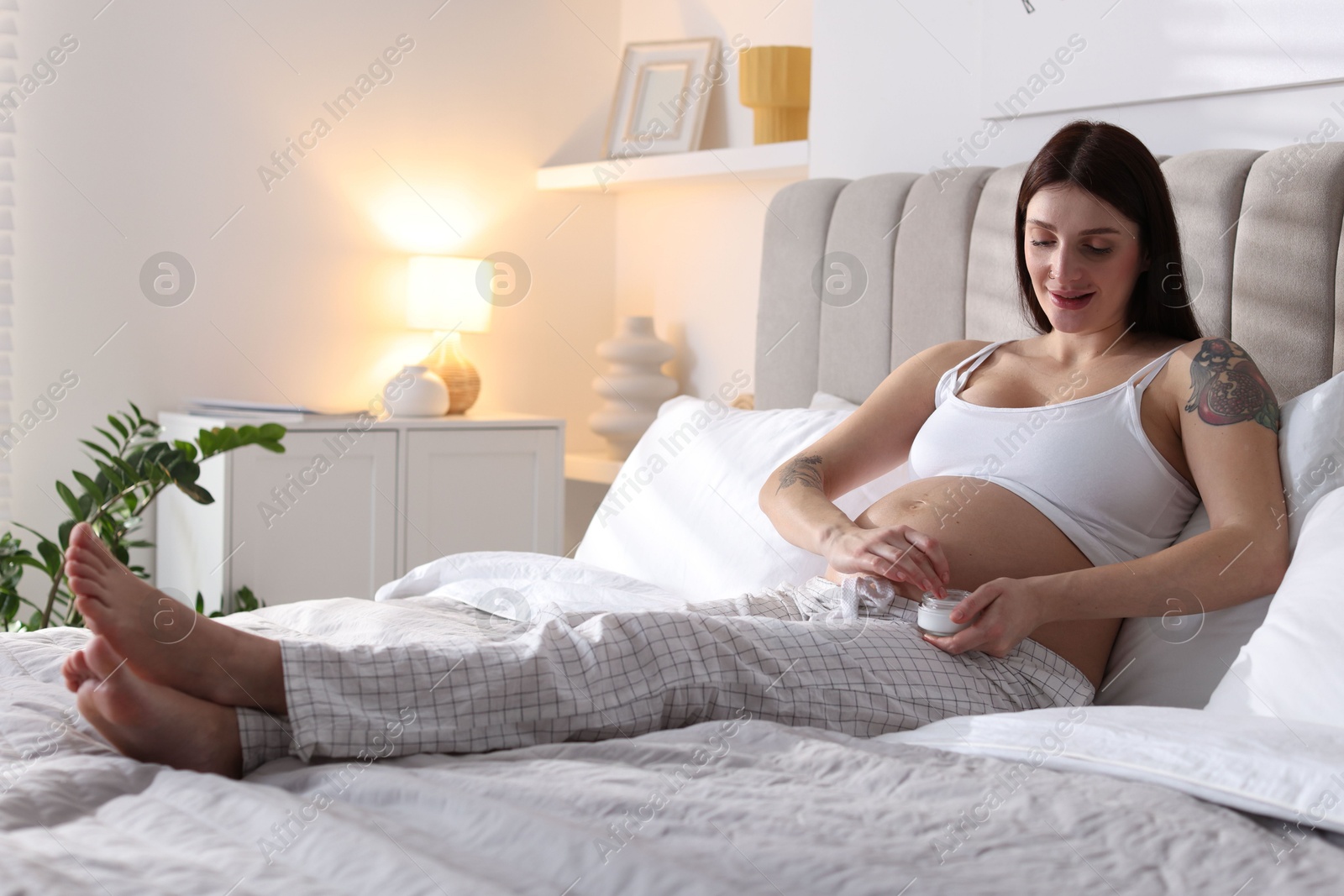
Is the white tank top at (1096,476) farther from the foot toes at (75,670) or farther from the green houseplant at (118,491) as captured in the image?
the green houseplant at (118,491)

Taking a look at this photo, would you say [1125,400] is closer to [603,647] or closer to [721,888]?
[603,647]

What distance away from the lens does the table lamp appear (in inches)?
121

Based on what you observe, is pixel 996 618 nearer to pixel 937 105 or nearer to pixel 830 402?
pixel 830 402

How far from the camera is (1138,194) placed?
4.75ft

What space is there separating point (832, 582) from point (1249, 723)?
509 millimetres

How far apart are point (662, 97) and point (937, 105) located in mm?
1186

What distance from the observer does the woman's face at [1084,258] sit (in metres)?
1.44

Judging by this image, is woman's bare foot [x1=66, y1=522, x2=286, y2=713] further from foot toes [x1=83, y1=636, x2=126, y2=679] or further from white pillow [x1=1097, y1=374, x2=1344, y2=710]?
white pillow [x1=1097, y1=374, x2=1344, y2=710]

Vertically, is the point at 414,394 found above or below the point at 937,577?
above

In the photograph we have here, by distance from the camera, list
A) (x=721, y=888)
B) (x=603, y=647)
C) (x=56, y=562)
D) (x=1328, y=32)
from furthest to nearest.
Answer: (x=56, y=562)
(x=1328, y=32)
(x=603, y=647)
(x=721, y=888)

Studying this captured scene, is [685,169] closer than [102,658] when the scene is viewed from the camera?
No

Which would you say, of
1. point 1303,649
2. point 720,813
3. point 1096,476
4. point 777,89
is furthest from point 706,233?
point 720,813

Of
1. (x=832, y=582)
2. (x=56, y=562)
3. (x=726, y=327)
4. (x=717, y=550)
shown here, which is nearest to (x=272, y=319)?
(x=56, y=562)

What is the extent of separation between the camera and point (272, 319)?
9.93 ft
